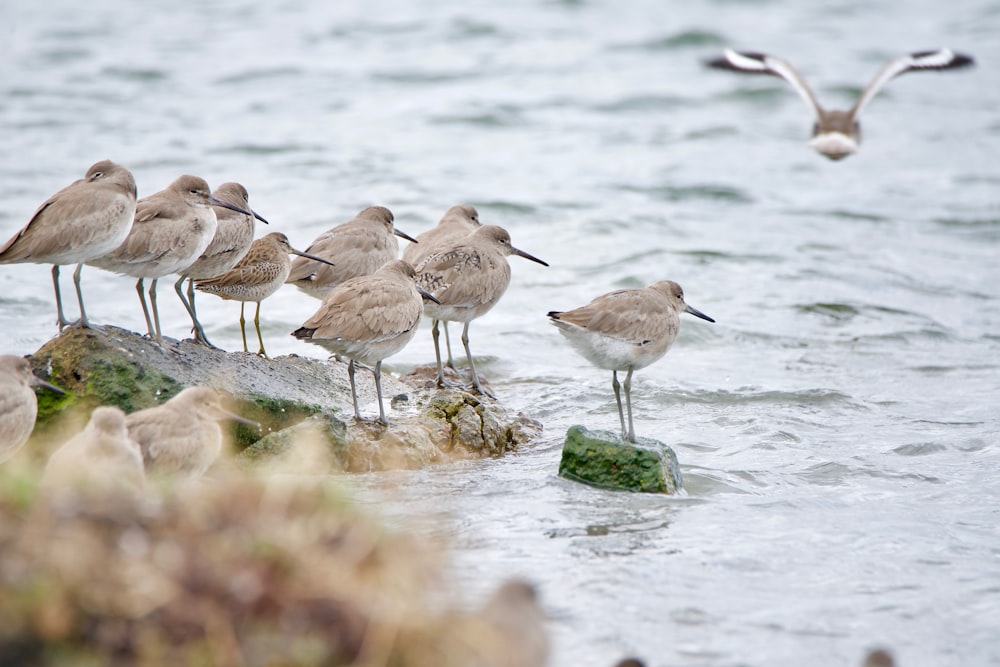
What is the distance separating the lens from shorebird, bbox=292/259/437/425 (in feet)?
26.7

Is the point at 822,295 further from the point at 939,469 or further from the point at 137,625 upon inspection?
the point at 137,625

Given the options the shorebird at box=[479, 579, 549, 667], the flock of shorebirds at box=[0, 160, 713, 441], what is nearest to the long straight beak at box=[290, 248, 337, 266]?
the flock of shorebirds at box=[0, 160, 713, 441]

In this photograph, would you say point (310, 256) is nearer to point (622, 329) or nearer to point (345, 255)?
point (345, 255)

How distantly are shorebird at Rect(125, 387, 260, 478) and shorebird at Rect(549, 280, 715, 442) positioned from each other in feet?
8.44

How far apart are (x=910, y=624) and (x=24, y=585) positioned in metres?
4.02

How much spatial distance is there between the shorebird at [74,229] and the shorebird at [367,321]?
1.32 m

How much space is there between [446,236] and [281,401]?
304cm

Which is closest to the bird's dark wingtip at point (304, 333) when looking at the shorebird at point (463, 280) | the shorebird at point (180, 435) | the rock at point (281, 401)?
the rock at point (281, 401)

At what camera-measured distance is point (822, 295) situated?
14641 mm

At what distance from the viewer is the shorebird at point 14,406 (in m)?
6.36

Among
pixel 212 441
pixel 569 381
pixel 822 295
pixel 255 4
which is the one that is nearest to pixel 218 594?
pixel 212 441

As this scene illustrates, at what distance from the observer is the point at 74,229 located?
764 centimetres

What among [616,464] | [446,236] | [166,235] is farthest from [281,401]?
[446,236]

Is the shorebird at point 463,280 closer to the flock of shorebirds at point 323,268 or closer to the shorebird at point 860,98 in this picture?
the flock of shorebirds at point 323,268
